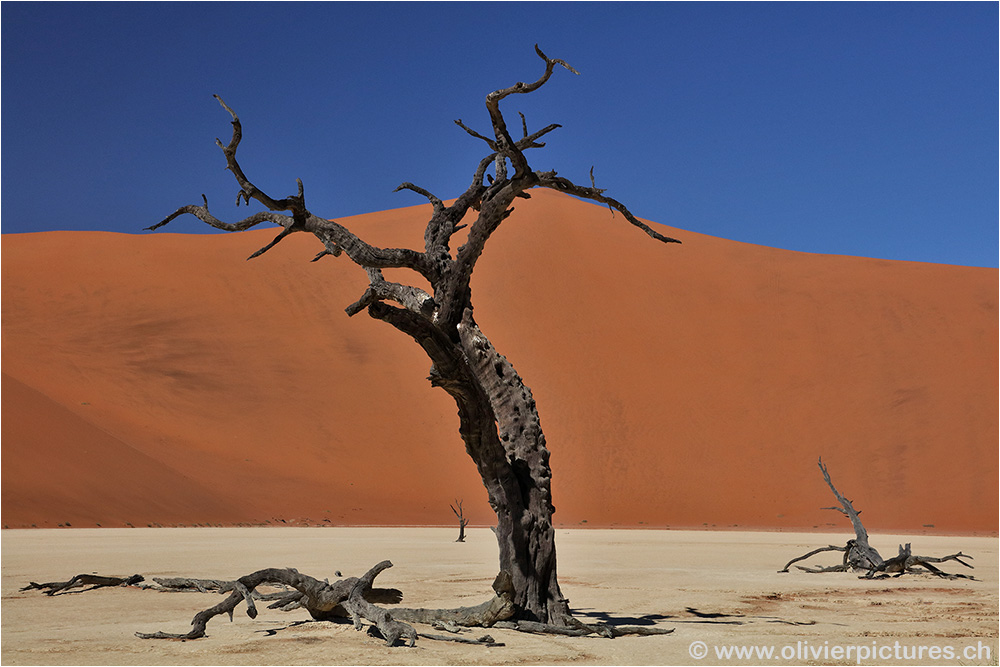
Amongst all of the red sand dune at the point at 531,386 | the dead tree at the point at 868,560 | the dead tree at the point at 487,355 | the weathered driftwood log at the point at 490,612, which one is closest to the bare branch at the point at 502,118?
the dead tree at the point at 487,355

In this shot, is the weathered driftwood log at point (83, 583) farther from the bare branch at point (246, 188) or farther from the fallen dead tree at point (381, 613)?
the bare branch at point (246, 188)

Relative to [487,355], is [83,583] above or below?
below

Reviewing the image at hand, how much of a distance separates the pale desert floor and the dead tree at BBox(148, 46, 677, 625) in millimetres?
607

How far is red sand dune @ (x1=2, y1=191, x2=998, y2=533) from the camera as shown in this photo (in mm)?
33844

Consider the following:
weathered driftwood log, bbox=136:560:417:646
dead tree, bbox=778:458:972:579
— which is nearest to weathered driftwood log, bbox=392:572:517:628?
weathered driftwood log, bbox=136:560:417:646

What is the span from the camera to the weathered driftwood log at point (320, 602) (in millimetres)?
7191

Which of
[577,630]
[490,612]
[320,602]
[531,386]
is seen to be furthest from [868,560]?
[531,386]

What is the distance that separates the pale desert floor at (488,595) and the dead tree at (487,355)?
0.61 meters

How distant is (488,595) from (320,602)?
3.46m

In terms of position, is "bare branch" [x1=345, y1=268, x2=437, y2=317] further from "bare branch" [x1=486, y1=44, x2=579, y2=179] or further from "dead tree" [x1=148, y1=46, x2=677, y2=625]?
"bare branch" [x1=486, y1=44, x2=579, y2=179]

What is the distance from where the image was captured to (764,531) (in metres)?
31.4

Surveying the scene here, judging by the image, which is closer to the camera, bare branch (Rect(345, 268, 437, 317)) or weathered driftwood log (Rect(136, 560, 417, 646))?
weathered driftwood log (Rect(136, 560, 417, 646))

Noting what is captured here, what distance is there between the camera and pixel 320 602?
26.2ft

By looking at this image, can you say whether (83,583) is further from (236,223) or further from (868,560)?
(868,560)
